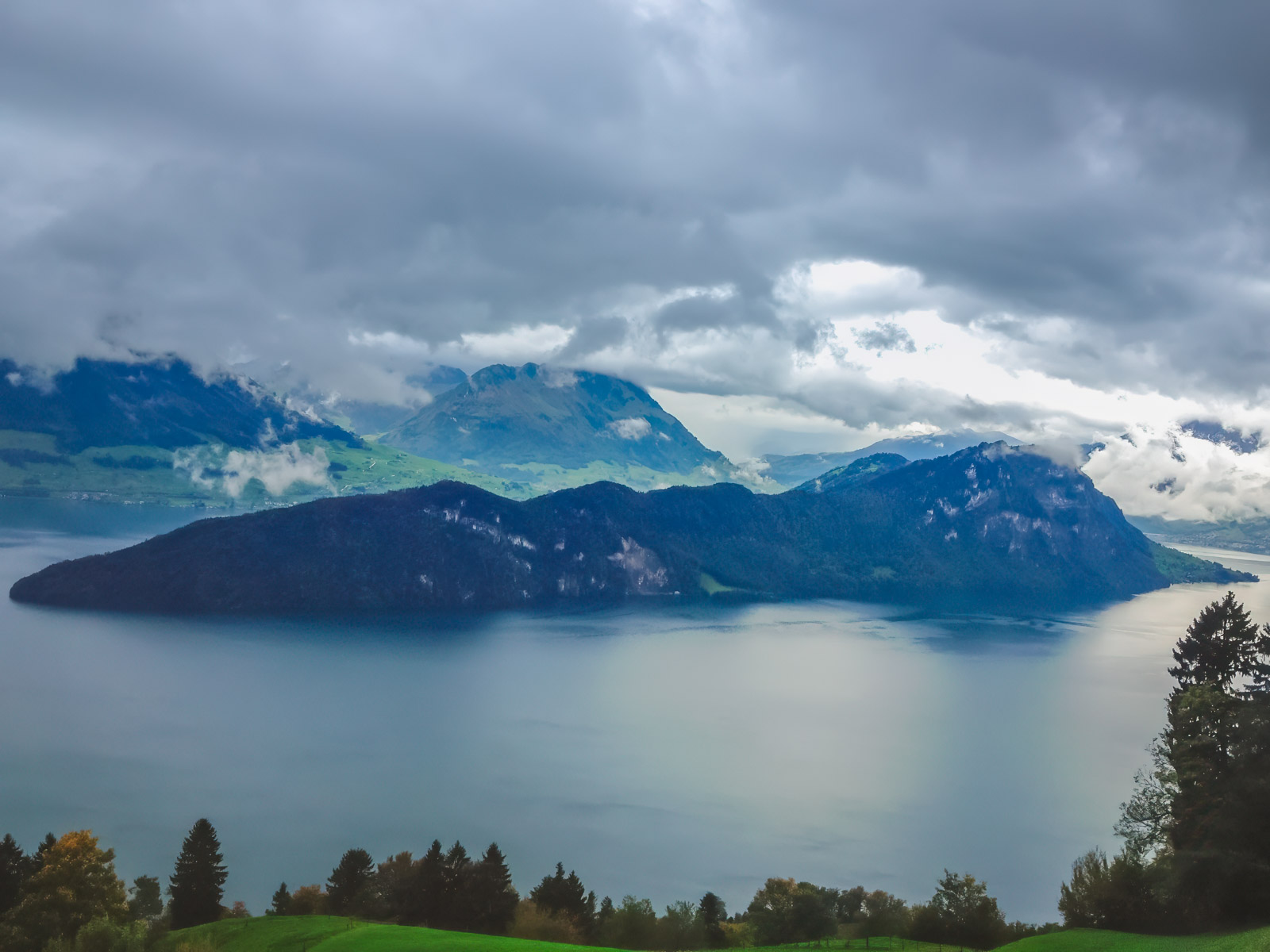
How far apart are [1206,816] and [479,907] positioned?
112 feet

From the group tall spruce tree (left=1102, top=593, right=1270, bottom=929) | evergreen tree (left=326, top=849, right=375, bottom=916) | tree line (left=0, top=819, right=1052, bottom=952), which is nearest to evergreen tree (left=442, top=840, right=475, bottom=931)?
tree line (left=0, top=819, right=1052, bottom=952)

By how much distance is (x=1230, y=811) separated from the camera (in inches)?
1217

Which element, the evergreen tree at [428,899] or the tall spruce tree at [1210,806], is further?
the evergreen tree at [428,899]

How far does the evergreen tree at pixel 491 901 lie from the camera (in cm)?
4642

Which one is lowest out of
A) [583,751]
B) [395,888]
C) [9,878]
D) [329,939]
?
[583,751]

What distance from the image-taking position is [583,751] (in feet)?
303

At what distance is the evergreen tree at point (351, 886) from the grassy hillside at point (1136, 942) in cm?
3476

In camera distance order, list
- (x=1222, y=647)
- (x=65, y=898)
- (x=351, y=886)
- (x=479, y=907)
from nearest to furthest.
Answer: (x=65, y=898) → (x=479, y=907) → (x=1222, y=647) → (x=351, y=886)

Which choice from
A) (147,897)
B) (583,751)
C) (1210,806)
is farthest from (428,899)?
(583,751)

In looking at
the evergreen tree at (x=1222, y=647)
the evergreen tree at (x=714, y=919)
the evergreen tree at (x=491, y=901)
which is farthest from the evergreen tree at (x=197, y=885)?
the evergreen tree at (x=1222, y=647)

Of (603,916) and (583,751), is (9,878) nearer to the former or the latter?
(603,916)

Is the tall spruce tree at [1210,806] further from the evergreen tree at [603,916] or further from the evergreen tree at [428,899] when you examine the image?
the evergreen tree at [428,899]

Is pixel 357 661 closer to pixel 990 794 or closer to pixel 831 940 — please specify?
pixel 990 794

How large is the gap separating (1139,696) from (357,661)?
114 metres
